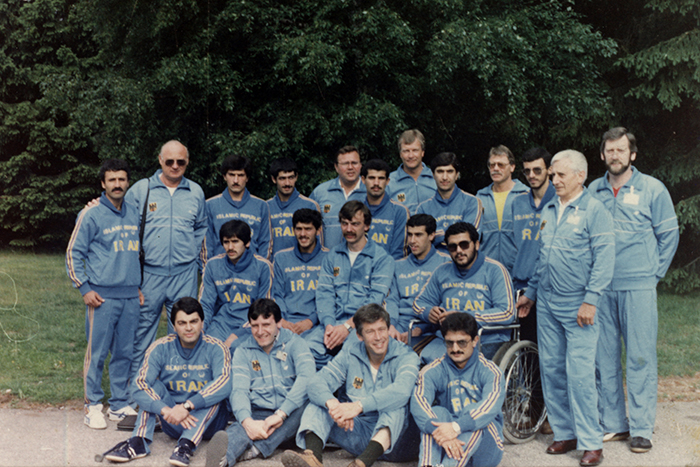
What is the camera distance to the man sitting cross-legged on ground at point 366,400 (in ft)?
14.0

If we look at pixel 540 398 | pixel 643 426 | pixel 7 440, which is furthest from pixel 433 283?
pixel 7 440

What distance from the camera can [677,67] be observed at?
37.0ft

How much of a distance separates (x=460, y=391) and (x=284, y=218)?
2711 millimetres

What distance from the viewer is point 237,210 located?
6.11 metres

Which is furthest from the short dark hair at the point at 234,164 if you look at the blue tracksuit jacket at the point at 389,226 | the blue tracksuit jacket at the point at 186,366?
the blue tracksuit jacket at the point at 186,366

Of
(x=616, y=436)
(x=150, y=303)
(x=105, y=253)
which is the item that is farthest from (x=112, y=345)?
(x=616, y=436)

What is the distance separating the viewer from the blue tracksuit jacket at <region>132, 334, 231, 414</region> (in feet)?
15.5

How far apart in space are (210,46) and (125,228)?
7.75 metres

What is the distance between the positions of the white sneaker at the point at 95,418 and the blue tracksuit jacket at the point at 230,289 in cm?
101

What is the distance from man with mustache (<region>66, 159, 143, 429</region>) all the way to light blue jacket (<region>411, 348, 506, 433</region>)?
2417mm

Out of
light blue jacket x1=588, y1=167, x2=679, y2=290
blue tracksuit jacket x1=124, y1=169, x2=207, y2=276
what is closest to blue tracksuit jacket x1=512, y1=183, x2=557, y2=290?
light blue jacket x1=588, y1=167, x2=679, y2=290

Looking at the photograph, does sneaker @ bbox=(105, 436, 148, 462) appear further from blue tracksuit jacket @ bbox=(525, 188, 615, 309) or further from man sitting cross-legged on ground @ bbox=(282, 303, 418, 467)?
blue tracksuit jacket @ bbox=(525, 188, 615, 309)

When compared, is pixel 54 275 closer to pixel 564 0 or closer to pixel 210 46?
pixel 210 46

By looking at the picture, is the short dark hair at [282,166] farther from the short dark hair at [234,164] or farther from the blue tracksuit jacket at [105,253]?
the blue tracksuit jacket at [105,253]
